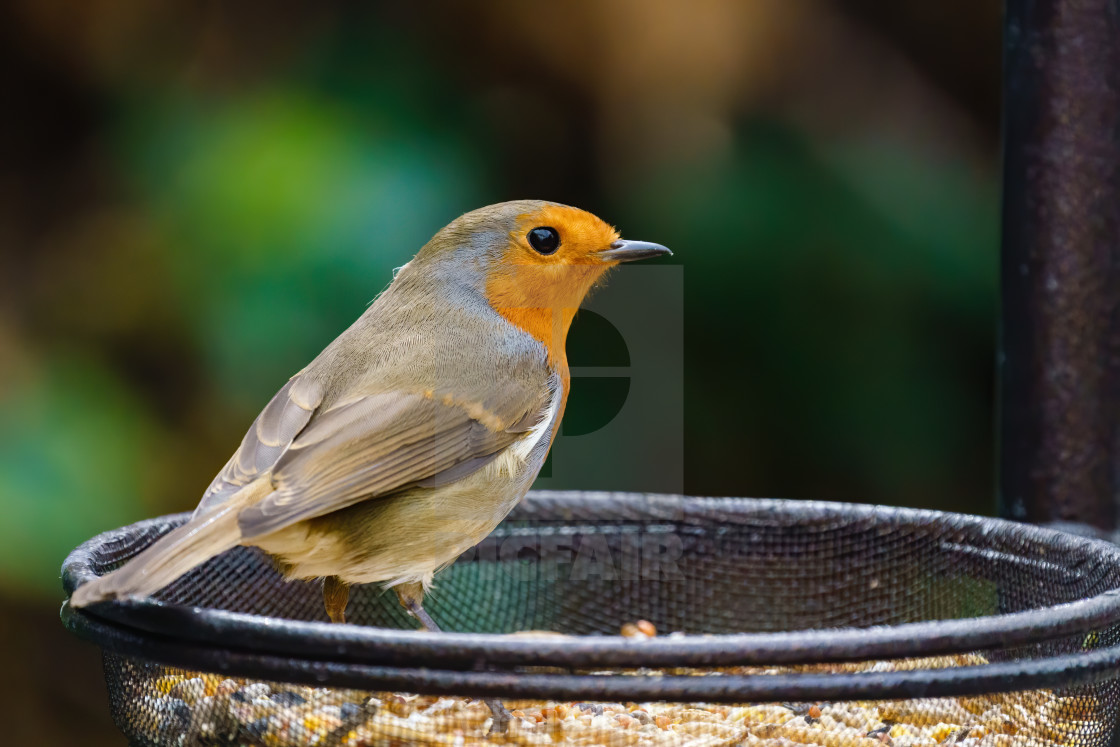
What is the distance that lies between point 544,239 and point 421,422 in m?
0.60

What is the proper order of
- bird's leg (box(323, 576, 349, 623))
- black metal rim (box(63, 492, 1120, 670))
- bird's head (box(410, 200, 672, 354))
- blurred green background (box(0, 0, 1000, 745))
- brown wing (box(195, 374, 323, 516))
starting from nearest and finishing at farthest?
black metal rim (box(63, 492, 1120, 670))
brown wing (box(195, 374, 323, 516))
bird's leg (box(323, 576, 349, 623))
bird's head (box(410, 200, 672, 354))
blurred green background (box(0, 0, 1000, 745))

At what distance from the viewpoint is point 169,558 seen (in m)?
1.66

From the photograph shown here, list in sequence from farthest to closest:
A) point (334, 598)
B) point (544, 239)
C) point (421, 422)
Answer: point (544, 239) < point (334, 598) < point (421, 422)

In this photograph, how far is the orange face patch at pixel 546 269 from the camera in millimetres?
2611

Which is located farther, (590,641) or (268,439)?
(268,439)

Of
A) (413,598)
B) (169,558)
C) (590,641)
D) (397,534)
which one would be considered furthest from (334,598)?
(590,641)

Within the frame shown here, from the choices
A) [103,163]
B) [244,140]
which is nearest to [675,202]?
[244,140]

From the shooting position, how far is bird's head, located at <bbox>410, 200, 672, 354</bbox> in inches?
103

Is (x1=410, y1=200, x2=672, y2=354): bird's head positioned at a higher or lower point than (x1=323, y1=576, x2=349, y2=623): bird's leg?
higher

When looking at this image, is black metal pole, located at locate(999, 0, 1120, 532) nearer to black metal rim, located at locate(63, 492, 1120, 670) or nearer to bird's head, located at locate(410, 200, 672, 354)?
black metal rim, located at locate(63, 492, 1120, 670)

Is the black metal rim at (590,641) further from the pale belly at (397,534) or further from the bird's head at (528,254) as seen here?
the bird's head at (528,254)

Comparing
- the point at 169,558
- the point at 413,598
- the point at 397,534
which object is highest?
the point at 169,558

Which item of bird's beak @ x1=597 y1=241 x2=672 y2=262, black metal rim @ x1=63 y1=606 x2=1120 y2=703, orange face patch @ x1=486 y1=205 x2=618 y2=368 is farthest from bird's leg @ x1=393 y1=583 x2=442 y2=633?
black metal rim @ x1=63 y1=606 x2=1120 y2=703

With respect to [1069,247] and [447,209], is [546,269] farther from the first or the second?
[1069,247]
